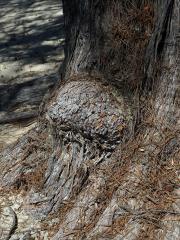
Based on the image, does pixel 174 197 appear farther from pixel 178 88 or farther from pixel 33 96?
pixel 33 96

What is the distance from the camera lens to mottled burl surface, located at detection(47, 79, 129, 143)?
16.4ft

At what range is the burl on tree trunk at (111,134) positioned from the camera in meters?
4.67

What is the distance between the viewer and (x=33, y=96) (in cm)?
898

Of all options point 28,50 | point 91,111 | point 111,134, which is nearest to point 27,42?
point 28,50

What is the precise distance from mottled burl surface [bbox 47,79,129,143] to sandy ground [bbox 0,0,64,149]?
7.31 feet

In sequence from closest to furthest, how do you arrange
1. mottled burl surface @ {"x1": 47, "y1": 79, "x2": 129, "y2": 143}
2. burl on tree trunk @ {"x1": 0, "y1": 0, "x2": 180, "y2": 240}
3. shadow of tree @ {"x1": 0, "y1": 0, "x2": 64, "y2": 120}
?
burl on tree trunk @ {"x1": 0, "y1": 0, "x2": 180, "y2": 240}, mottled burl surface @ {"x1": 47, "y1": 79, "x2": 129, "y2": 143}, shadow of tree @ {"x1": 0, "y1": 0, "x2": 64, "y2": 120}

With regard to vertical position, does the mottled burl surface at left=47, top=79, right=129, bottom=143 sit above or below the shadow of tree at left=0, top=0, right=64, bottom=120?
above

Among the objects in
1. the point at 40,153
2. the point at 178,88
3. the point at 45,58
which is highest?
the point at 178,88

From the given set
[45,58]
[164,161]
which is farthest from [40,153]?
[45,58]

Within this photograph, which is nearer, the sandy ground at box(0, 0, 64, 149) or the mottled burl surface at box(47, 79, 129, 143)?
the mottled burl surface at box(47, 79, 129, 143)

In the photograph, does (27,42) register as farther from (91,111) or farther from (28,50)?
(91,111)

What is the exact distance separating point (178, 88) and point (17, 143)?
235 centimetres

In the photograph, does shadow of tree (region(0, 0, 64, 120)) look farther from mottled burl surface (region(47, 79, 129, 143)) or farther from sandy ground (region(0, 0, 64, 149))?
mottled burl surface (region(47, 79, 129, 143))

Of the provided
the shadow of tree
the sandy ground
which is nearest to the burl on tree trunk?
the sandy ground
